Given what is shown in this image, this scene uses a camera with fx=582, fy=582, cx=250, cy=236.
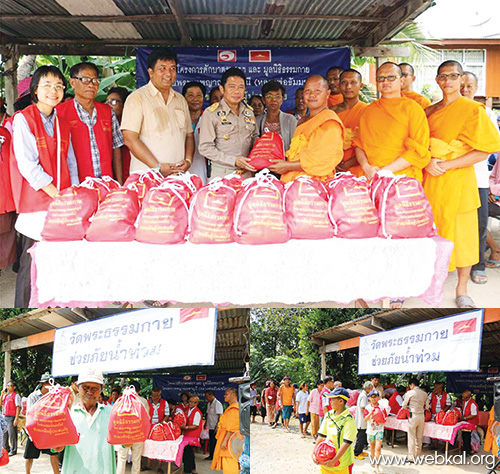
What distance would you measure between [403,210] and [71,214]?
5.38 feet

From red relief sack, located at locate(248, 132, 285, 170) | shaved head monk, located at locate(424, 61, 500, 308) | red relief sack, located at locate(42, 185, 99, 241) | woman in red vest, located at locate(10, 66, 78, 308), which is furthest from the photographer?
shaved head monk, located at locate(424, 61, 500, 308)

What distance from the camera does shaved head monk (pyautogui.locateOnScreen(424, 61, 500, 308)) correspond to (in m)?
4.20

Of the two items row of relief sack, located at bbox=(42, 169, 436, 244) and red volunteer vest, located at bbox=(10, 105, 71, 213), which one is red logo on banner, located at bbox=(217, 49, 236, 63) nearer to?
red volunteer vest, located at bbox=(10, 105, 71, 213)

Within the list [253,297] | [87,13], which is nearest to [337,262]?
[253,297]

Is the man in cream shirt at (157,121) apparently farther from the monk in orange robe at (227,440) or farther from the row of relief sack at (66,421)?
the monk in orange robe at (227,440)

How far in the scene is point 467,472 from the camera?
3496 mm

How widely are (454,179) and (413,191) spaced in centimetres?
163

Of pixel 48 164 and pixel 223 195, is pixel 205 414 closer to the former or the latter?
pixel 48 164

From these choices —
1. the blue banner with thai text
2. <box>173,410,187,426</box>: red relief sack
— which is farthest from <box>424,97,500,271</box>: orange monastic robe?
<box>173,410,187,426</box>: red relief sack

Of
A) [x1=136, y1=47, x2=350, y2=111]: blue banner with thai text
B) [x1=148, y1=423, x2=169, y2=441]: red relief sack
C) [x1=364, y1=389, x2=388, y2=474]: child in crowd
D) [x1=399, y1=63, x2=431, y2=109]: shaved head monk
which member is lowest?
[x1=148, y1=423, x2=169, y2=441]: red relief sack

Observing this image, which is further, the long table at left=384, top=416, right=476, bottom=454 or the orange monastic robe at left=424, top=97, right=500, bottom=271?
the orange monastic robe at left=424, top=97, right=500, bottom=271

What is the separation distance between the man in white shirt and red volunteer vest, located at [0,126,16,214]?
2264 millimetres

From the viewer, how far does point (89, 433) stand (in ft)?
10.4

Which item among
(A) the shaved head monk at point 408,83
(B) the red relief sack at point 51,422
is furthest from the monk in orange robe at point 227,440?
(A) the shaved head monk at point 408,83
